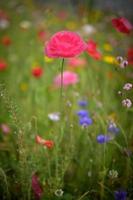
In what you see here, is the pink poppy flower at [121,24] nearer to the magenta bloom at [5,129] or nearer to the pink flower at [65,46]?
the pink flower at [65,46]

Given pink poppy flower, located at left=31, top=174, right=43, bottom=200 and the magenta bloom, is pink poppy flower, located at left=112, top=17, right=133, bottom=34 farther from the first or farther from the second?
the magenta bloom

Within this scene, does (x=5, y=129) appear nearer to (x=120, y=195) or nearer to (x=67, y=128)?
(x=67, y=128)

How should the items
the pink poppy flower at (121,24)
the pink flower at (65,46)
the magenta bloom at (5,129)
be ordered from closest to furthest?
the pink flower at (65,46), the pink poppy flower at (121,24), the magenta bloom at (5,129)

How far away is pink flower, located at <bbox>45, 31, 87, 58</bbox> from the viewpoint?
132cm

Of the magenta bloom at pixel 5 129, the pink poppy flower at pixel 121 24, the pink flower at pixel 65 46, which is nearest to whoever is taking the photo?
the pink flower at pixel 65 46

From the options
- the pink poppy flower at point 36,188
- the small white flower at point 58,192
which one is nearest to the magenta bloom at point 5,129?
the pink poppy flower at point 36,188

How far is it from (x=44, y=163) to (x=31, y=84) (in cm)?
102

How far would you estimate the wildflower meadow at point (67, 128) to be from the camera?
1.39m

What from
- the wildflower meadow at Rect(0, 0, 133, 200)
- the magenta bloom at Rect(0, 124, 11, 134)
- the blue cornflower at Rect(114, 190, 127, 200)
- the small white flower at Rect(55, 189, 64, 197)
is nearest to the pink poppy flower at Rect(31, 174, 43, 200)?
the wildflower meadow at Rect(0, 0, 133, 200)

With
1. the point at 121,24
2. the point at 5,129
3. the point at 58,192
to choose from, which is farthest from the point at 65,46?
the point at 5,129

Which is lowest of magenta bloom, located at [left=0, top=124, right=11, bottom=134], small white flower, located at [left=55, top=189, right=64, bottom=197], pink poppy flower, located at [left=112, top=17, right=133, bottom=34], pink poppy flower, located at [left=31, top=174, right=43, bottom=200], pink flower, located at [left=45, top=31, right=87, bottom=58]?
pink poppy flower, located at [left=31, top=174, right=43, bottom=200]

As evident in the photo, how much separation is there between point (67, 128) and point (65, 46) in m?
0.65

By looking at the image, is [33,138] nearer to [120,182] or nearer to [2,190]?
[2,190]

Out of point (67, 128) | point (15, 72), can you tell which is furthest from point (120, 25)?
point (15, 72)
